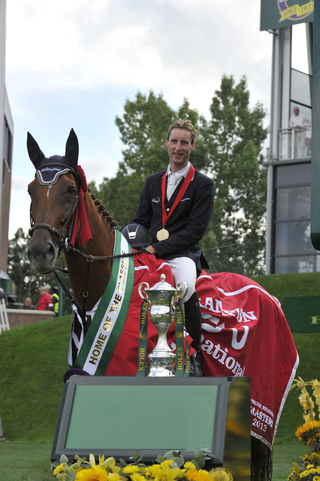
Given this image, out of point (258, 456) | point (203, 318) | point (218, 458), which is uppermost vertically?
point (203, 318)

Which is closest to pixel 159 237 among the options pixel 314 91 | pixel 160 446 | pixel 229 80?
pixel 160 446

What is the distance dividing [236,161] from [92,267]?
2661cm

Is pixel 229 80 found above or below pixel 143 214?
above

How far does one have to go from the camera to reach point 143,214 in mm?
5297

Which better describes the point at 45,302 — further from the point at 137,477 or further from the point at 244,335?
the point at 137,477

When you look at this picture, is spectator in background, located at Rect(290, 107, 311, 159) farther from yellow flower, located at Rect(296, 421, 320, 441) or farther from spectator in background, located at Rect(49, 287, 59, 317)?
yellow flower, located at Rect(296, 421, 320, 441)

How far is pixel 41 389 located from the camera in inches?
459

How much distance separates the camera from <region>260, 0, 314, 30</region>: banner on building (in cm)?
1866

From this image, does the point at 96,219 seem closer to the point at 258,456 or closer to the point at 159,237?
the point at 159,237

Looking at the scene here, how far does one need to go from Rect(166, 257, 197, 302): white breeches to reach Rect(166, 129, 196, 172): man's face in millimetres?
844

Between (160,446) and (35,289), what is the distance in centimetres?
6068

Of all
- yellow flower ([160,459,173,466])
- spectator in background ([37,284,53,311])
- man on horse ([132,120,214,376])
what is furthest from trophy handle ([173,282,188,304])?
spectator in background ([37,284,53,311])

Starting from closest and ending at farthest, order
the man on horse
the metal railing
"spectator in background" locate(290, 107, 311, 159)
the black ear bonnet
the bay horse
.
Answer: the bay horse < the black ear bonnet < the man on horse < the metal railing < "spectator in background" locate(290, 107, 311, 159)

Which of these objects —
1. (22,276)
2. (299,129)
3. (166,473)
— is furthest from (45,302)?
(22,276)
